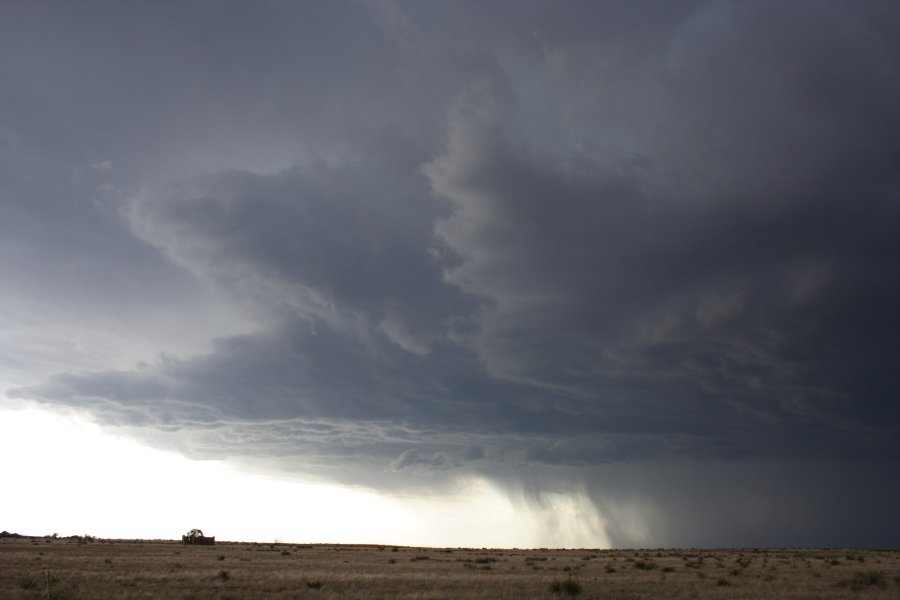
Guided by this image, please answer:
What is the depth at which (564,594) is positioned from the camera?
30.6m

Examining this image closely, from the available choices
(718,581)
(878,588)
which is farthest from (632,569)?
(878,588)

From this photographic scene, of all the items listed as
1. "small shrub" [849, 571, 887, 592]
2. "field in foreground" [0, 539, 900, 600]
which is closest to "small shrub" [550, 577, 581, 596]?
"field in foreground" [0, 539, 900, 600]

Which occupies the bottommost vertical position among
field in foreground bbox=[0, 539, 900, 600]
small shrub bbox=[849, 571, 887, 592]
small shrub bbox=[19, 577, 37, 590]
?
small shrub bbox=[849, 571, 887, 592]

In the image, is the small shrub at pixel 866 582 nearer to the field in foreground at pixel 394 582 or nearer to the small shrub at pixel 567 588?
the field in foreground at pixel 394 582

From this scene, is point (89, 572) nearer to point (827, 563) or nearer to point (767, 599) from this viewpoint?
point (767, 599)

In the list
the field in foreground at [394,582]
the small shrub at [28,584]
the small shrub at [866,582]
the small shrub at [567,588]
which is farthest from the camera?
the small shrub at [866,582]

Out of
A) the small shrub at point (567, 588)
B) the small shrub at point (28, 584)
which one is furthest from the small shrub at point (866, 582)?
the small shrub at point (28, 584)

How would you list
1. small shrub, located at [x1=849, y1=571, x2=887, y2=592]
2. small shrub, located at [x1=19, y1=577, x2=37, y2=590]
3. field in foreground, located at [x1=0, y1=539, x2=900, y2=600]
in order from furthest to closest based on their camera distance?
small shrub, located at [x1=849, y1=571, x2=887, y2=592] → small shrub, located at [x1=19, y1=577, x2=37, y2=590] → field in foreground, located at [x1=0, y1=539, x2=900, y2=600]

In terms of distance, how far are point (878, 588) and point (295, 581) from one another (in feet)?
110

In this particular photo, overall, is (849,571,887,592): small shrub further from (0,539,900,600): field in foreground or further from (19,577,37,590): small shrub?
(19,577,37,590): small shrub

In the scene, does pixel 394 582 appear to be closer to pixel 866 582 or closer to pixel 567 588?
pixel 567 588

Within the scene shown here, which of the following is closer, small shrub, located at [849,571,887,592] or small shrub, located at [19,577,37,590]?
small shrub, located at [19,577,37,590]

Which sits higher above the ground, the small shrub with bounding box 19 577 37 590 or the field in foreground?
the small shrub with bounding box 19 577 37 590

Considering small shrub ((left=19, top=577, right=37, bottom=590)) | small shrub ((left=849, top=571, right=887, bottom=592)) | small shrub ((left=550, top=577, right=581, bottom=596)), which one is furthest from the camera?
small shrub ((left=849, top=571, right=887, bottom=592))
